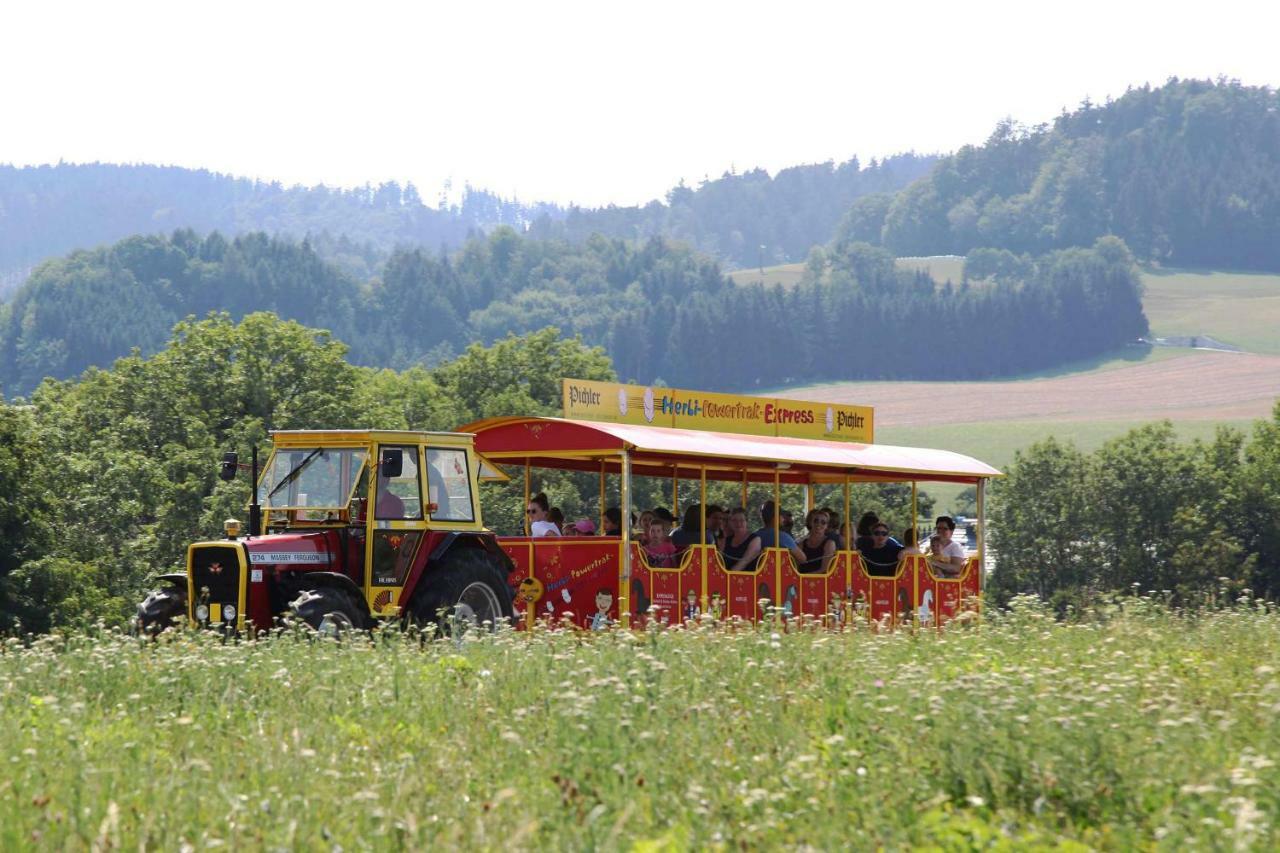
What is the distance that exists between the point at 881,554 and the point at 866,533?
44cm

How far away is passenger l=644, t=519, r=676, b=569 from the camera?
756 inches

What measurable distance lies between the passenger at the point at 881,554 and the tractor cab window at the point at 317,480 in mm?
A: 7951

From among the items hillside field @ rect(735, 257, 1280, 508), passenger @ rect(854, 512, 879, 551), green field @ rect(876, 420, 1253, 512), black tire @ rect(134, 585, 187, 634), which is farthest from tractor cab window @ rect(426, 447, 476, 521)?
green field @ rect(876, 420, 1253, 512)

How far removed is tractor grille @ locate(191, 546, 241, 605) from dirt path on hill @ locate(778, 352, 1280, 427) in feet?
416

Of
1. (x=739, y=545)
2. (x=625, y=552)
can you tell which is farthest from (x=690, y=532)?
(x=625, y=552)

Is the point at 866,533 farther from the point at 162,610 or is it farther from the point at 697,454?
the point at 162,610

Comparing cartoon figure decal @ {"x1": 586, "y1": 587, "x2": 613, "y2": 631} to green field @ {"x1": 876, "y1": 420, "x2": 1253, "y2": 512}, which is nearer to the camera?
cartoon figure decal @ {"x1": 586, "y1": 587, "x2": 613, "y2": 631}

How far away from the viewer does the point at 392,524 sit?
16.6 meters

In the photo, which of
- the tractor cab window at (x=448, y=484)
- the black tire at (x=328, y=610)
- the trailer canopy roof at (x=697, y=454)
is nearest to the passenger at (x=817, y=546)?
the trailer canopy roof at (x=697, y=454)

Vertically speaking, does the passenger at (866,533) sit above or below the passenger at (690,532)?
below

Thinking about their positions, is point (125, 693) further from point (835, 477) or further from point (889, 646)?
point (835, 477)

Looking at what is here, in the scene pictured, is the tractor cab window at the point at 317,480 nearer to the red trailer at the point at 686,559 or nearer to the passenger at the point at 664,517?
the red trailer at the point at 686,559

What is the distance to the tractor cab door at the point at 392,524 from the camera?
16.5 m

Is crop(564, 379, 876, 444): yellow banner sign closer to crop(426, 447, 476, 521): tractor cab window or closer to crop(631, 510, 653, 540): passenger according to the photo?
crop(631, 510, 653, 540): passenger
